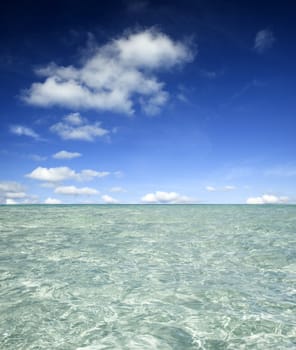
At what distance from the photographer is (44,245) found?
17.9 metres

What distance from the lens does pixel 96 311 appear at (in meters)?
7.73

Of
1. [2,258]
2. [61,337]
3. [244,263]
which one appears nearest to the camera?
[61,337]

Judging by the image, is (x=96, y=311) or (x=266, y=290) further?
(x=266, y=290)

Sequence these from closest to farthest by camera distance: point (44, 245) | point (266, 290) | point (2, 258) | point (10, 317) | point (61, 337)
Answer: point (61, 337) → point (10, 317) → point (266, 290) → point (2, 258) → point (44, 245)

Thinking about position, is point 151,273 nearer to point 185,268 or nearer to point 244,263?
point 185,268

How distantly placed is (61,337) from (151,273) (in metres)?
5.61

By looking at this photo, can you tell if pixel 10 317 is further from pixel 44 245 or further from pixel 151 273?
pixel 44 245

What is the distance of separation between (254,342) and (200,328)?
3.97ft

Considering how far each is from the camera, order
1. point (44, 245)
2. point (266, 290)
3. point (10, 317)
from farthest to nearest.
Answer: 1. point (44, 245)
2. point (266, 290)
3. point (10, 317)

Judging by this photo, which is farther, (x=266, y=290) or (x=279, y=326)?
(x=266, y=290)

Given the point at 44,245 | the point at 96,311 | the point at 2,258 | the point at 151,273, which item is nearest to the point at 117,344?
the point at 96,311

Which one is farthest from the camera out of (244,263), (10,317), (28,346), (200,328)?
(244,263)

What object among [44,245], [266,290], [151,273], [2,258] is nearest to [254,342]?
[266,290]

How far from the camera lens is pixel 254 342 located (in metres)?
6.13
